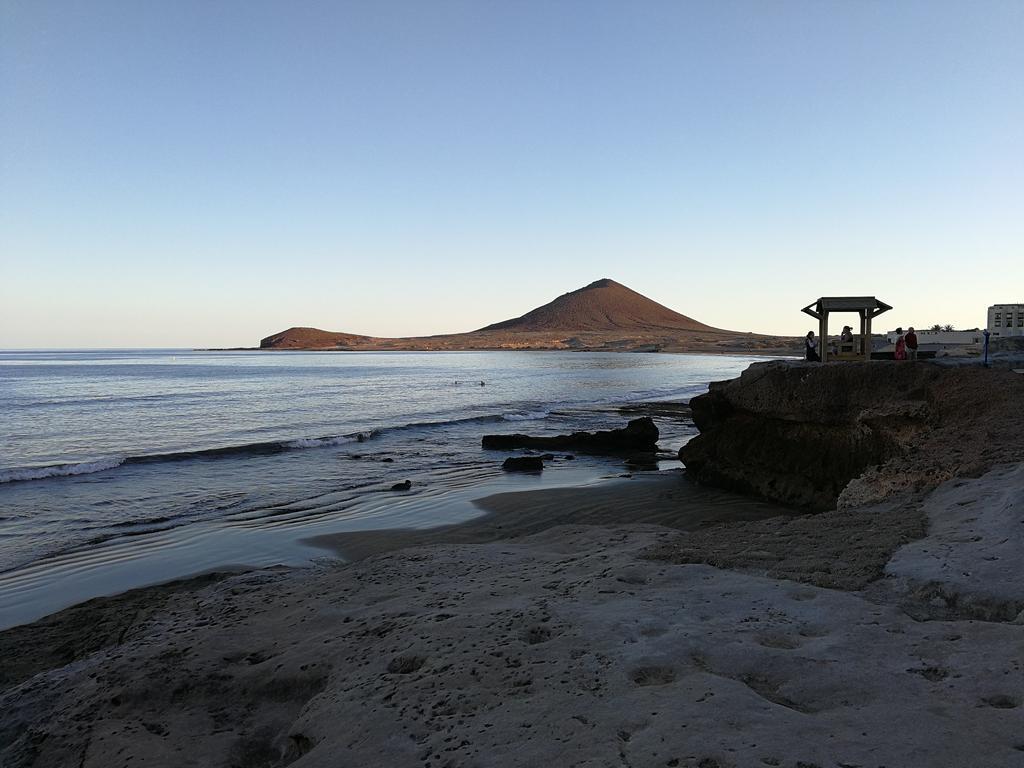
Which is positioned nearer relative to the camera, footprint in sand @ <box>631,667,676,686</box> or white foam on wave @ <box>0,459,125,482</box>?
footprint in sand @ <box>631,667,676,686</box>

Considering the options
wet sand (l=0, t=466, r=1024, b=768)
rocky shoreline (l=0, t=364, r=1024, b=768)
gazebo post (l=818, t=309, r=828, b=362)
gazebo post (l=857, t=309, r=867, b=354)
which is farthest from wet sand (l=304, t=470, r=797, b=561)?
gazebo post (l=857, t=309, r=867, b=354)

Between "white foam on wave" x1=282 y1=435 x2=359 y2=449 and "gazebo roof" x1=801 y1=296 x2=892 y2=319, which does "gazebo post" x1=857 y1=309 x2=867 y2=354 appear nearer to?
"gazebo roof" x1=801 y1=296 x2=892 y2=319

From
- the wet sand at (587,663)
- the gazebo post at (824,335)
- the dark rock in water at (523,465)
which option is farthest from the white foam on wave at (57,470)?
the gazebo post at (824,335)

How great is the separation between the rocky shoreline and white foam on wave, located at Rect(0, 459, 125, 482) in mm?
11611

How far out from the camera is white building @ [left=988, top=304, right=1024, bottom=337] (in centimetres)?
4356

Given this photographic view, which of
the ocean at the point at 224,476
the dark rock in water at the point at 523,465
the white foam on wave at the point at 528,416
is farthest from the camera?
the white foam on wave at the point at 528,416

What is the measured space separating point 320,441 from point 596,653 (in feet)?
68.0

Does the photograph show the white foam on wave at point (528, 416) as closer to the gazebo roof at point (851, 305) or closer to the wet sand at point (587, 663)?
the gazebo roof at point (851, 305)

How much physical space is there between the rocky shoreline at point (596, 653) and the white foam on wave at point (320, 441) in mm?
14432

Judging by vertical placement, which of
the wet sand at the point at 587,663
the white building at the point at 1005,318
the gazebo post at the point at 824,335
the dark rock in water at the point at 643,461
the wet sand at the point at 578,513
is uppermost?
the white building at the point at 1005,318

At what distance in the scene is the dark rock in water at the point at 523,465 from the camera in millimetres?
17891

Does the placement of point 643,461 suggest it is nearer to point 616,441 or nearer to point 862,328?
point 616,441

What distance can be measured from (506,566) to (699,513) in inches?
267

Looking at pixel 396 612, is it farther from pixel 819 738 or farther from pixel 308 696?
pixel 819 738
